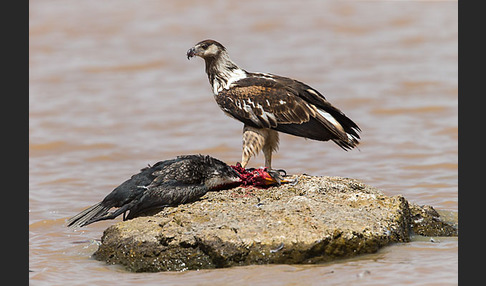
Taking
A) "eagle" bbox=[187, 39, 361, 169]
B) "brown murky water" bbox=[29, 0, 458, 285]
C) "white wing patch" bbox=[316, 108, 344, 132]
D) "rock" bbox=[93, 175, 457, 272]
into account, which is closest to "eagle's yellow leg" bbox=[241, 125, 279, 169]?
"eagle" bbox=[187, 39, 361, 169]

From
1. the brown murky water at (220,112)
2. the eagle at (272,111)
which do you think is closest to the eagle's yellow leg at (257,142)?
the eagle at (272,111)

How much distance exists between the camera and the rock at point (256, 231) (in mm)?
6324

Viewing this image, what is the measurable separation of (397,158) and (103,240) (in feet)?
19.8

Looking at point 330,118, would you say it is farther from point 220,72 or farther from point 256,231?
point 256,231

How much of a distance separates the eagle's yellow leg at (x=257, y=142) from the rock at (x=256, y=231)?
1.02 m

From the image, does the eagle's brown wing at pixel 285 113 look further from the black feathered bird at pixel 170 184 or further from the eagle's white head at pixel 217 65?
the black feathered bird at pixel 170 184

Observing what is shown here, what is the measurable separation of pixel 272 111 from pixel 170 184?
5.59ft

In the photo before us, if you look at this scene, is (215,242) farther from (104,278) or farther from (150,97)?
(150,97)

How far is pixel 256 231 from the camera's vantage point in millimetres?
6391

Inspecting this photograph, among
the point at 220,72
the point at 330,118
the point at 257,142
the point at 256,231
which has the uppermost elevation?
the point at 220,72

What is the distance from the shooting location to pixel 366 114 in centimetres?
1403

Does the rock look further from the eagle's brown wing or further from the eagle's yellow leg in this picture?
the eagle's brown wing

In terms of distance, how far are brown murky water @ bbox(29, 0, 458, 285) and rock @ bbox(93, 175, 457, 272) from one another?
121 millimetres

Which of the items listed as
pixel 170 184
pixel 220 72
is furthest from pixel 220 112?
pixel 170 184
